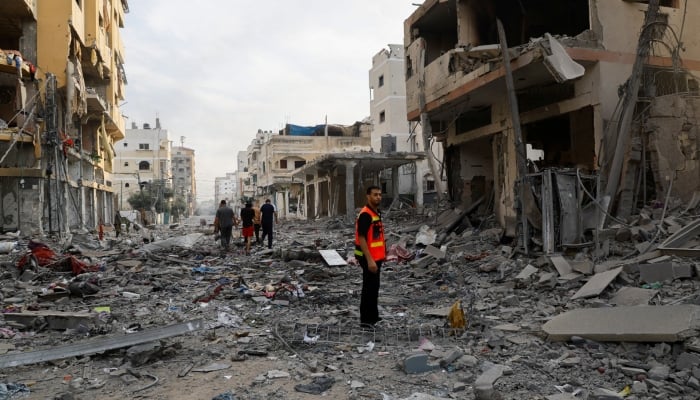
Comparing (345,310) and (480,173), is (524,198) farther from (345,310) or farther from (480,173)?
(480,173)

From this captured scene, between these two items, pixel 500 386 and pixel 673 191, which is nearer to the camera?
pixel 500 386

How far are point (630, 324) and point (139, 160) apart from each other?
6601 centimetres

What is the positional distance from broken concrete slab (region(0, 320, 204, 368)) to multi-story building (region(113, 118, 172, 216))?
2320 inches

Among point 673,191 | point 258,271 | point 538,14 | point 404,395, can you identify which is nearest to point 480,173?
point 538,14

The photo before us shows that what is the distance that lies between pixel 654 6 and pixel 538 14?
5429 mm

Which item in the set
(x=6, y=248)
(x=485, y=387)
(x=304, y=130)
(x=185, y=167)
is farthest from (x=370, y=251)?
(x=185, y=167)

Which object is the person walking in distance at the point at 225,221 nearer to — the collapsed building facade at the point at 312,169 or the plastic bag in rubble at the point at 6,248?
the plastic bag in rubble at the point at 6,248

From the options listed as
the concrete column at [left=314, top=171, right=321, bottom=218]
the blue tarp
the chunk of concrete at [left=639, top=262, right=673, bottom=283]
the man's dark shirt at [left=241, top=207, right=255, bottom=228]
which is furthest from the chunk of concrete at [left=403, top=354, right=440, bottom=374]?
the blue tarp

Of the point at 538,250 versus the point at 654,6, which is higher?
the point at 654,6

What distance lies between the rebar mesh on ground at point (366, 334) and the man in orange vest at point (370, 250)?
0.22 metres

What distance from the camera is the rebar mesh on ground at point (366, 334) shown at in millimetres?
4727

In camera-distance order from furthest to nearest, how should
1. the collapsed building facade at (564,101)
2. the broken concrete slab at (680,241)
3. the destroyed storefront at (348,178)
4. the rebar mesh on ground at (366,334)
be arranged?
the destroyed storefront at (348,178)
the collapsed building facade at (564,101)
the broken concrete slab at (680,241)
the rebar mesh on ground at (366,334)

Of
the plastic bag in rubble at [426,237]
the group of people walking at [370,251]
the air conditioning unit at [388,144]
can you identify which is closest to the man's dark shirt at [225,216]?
the plastic bag in rubble at [426,237]

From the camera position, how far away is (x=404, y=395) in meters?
3.45
